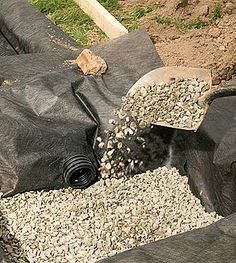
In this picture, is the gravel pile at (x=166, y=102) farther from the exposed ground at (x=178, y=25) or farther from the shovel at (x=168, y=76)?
the exposed ground at (x=178, y=25)

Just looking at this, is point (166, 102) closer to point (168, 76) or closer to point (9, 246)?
point (168, 76)

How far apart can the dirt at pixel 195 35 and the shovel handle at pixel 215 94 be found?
1100 mm

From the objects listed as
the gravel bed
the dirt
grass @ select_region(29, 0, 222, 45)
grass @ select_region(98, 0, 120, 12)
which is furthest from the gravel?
grass @ select_region(98, 0, 120, 12)

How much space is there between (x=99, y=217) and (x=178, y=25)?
2.68m

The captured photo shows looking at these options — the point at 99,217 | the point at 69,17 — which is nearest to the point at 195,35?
the point at 69,17

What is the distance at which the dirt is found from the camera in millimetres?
4578

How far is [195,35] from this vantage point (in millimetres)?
5145

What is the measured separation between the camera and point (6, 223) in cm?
316

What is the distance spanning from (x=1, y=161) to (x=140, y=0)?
3.22 meters

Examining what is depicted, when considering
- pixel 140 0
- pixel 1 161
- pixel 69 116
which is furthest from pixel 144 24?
pixel 1 161

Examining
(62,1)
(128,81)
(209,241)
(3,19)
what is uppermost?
(209,241)

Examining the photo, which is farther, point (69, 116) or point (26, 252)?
point (69, 116)

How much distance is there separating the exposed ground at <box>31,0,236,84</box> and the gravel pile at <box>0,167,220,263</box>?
1.34 metres

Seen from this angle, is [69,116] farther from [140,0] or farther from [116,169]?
[140,0]
